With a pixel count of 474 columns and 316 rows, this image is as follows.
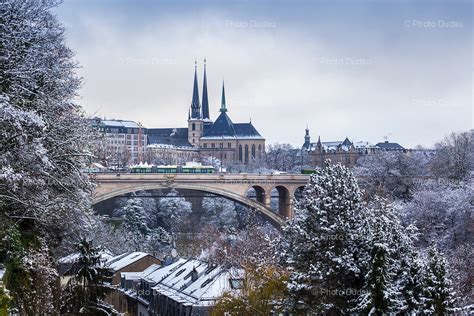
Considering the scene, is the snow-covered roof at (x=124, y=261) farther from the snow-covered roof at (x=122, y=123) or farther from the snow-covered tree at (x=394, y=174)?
the snow-covered roof at (x=122, y=123)

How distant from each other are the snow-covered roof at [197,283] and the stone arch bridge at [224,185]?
1246 inches

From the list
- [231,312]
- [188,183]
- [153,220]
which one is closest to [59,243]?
[231,312]

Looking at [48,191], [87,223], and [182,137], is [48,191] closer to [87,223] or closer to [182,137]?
[87,223]

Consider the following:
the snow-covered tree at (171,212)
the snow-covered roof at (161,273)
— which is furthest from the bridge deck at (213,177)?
the snow-covered roof at (161,273)

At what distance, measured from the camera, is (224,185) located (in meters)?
79.2

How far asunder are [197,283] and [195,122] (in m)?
151

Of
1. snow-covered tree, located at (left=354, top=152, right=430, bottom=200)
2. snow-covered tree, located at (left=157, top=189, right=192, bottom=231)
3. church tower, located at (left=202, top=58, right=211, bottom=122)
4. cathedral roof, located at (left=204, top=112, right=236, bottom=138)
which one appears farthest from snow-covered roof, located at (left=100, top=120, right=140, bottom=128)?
snow-covered tree, located at (left=354, top=152, right=430, bottom=200)

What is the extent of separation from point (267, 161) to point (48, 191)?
129 m

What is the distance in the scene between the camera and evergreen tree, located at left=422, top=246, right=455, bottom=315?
87.7 feet

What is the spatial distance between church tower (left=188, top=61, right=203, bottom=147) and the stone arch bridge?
90593 mm

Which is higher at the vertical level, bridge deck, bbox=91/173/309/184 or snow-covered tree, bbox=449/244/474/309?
bridge deck, bbox=91/173/309/184

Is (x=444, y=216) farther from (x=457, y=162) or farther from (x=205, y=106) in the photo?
(x=205, y=106)

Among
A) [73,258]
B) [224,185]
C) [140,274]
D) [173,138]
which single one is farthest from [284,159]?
[73,258]

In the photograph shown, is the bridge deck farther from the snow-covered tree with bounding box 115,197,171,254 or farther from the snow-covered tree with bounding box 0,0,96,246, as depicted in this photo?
the snow-covered tree with bounding box 0,0,96,246
